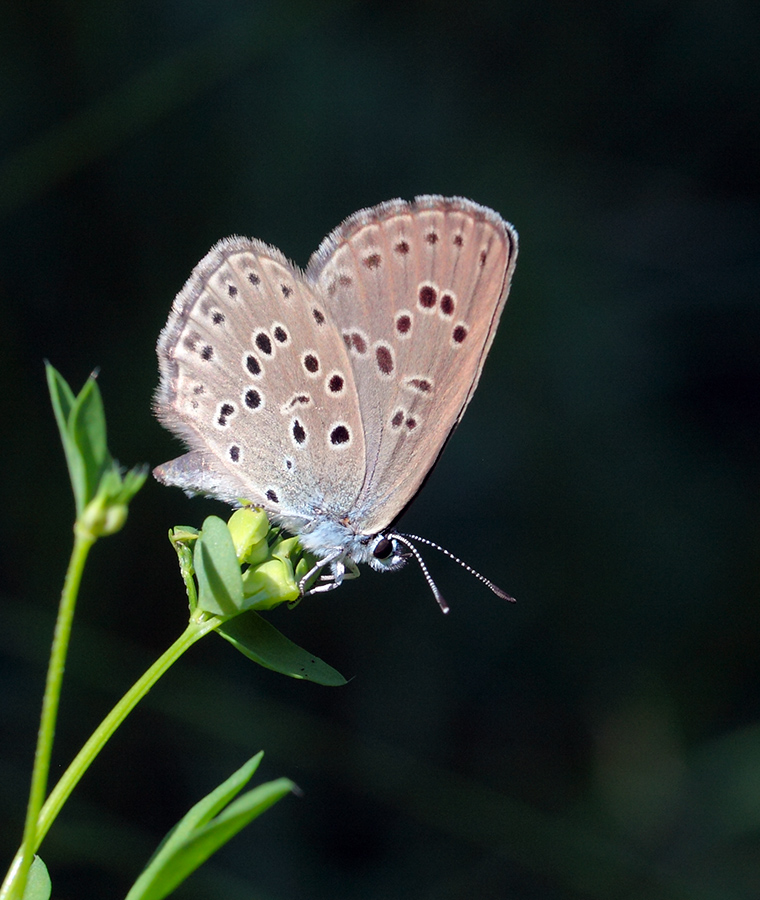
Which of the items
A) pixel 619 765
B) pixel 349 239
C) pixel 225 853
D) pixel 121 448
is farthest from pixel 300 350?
pixel 619 765

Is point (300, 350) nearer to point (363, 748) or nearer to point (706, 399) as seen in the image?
point (363, 748)

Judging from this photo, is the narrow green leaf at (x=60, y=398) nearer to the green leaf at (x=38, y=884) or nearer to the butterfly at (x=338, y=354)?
the green leaf at (x=38, y=884)

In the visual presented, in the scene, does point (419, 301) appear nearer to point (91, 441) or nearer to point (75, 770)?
point (91, 441)

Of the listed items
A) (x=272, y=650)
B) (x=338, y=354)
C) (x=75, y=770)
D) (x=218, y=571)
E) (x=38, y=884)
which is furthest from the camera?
(x=338, y=354)

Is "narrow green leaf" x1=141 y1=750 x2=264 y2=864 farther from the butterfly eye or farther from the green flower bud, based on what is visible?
the butterfly eye

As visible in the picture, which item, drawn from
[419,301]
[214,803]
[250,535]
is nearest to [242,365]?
[419,301]

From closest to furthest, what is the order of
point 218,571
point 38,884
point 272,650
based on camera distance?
point 38,884, point 218,571, point 272,650
